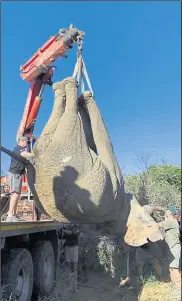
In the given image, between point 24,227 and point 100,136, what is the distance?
1.73 meters

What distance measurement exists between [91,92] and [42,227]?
99.9 inches

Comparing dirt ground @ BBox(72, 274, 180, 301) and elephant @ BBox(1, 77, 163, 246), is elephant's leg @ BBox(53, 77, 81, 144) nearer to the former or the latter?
elephant @ BBox(1, 77, 163, 246)

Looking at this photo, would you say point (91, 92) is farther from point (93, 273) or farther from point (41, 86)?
point (93, 273)

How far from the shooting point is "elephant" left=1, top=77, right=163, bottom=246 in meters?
4.67

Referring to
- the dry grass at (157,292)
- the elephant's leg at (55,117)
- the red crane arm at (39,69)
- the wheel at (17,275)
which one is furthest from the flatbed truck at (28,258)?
the red crane arm at (39,69)

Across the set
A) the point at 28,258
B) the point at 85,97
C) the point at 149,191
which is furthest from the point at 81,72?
the point at 149,191

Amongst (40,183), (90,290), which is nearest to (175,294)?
(90,290)

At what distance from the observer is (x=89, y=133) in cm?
557

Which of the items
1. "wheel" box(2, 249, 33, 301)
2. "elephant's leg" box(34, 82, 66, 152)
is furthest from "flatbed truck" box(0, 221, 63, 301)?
"elephant's leg" box(34, 82, 66, 152)

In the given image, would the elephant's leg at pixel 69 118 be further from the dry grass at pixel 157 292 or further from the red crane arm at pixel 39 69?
the dry grass at pixel 157 292

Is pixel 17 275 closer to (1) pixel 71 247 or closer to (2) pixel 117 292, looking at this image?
(1) pixel 71 247

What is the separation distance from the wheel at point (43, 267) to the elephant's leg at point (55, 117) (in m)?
2.58

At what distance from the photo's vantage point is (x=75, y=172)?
15.4ft

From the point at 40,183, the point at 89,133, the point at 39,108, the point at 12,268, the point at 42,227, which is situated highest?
the point at 39,108
